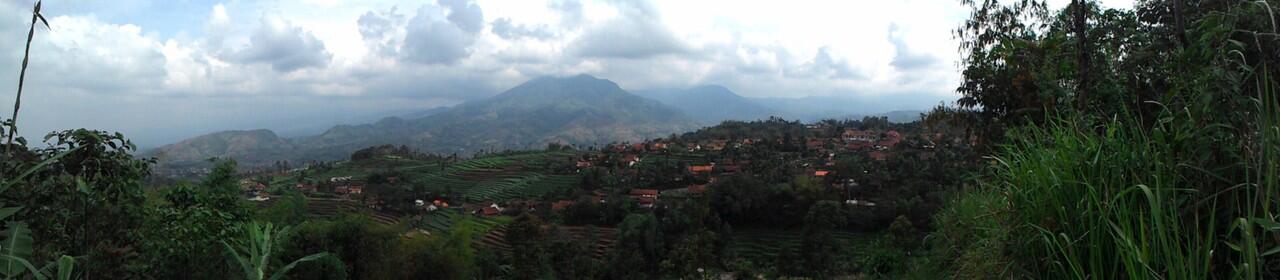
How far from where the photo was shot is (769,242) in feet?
81.7

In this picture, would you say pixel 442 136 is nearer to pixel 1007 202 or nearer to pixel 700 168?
pixel 700 168

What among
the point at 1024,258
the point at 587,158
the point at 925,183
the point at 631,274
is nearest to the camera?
the point at 1024,258

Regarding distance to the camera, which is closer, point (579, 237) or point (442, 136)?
point (579, 237)

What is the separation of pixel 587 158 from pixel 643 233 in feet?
83.2

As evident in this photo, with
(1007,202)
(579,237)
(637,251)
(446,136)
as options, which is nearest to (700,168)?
(579,237)

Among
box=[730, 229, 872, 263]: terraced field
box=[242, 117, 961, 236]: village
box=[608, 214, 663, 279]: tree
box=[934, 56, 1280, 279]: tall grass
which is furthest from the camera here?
box=[242, 117, 961, 236]: village

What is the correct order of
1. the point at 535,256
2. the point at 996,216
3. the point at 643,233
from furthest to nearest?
the point at 643,233 < the point at 535,256 < the point at 996,216

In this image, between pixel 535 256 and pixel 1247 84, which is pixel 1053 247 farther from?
pixel 535 256

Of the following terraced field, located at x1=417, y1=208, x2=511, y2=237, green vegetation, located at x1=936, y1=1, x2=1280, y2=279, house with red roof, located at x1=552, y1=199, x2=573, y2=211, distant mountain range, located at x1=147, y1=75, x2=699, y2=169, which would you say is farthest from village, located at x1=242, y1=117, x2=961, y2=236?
distant mountain range, located at x1=147, y1=75, x2=699, y2=169

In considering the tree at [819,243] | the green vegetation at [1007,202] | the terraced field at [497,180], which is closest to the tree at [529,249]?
the green vegetation at [1007,202]

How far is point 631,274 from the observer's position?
17594 millimetres

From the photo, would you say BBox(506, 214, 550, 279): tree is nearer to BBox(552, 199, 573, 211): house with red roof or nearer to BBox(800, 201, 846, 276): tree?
BBox(800, 201, 846, 276): tree

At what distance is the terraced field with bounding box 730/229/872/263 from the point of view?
839 inches

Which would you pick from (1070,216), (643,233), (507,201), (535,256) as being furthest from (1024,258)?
(507,201)
